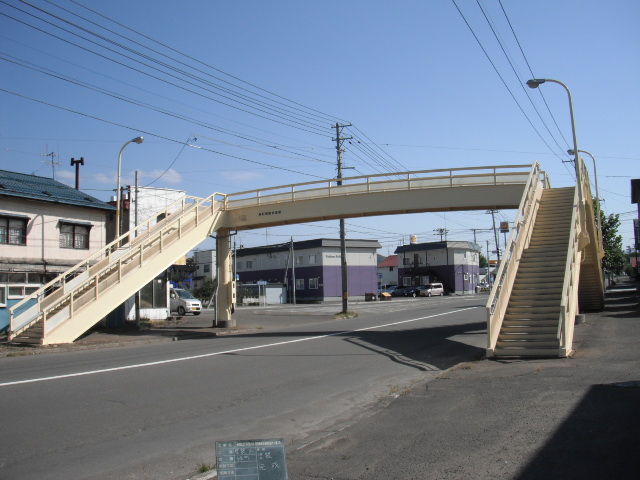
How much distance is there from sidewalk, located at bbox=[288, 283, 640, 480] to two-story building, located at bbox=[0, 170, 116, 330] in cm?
1888

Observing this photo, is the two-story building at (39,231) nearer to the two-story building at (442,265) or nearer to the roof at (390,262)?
the two-story building at (442,265)

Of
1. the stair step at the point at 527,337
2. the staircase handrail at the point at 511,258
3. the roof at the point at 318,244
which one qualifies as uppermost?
the roof at the point at 318,244

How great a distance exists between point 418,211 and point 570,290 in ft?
27.0

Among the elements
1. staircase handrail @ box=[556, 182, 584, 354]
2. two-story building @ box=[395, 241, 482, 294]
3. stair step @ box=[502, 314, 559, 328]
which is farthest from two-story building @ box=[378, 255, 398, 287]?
stair step @ box=[502, 314, 559, 328]

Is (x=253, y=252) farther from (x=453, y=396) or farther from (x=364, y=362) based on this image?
(x=453, y=396)

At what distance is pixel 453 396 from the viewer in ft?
28.0

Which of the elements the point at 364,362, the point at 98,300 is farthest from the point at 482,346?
the point at 98,300

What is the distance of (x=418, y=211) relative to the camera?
21.6 metres

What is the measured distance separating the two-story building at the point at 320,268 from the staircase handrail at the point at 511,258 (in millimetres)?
41685

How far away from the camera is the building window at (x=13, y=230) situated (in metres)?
22.3

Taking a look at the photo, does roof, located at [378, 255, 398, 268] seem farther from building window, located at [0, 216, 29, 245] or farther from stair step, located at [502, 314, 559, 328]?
stair step, located at [502, 314, 559, 328]

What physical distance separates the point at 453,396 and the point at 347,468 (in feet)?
11.8

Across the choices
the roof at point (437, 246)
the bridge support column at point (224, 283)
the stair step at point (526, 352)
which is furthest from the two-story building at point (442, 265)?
the stair step at point (526, 352)

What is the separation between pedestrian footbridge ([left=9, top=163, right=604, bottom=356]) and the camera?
→ 13.6 metres
